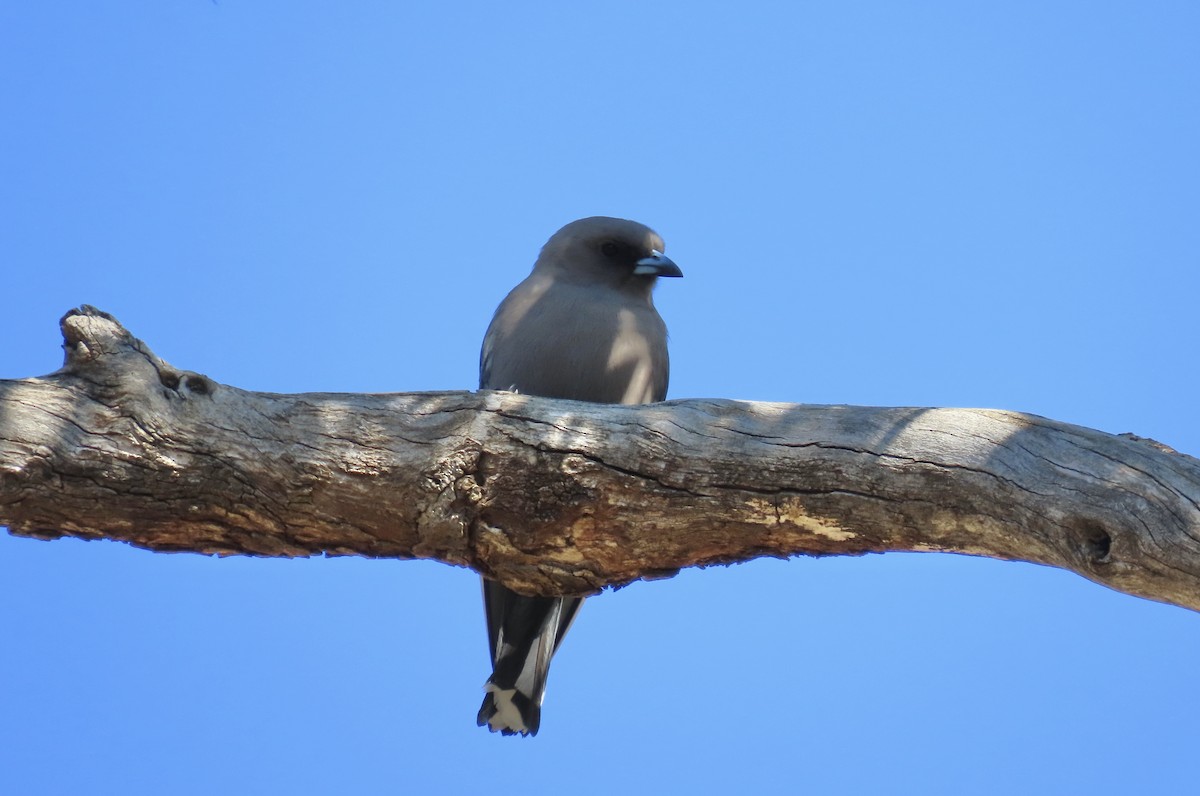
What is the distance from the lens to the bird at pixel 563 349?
5.13 m

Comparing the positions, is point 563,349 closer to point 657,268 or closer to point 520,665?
point 657,268

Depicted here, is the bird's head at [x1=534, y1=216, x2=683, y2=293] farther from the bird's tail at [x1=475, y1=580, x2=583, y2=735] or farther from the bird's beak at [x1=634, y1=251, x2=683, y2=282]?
the bird's tail at [x1=475, y1=580, x2=583, y2=735]

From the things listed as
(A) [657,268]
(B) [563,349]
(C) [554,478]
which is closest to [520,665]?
(C) [554,478]

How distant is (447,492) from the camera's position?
4004 millimetres

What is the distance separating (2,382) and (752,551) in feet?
7.68

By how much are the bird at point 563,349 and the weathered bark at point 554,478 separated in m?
1.05

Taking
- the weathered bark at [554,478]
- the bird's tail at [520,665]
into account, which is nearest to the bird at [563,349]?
the bird's tail at [520,665]

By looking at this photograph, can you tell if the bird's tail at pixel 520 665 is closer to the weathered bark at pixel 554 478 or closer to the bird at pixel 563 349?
the bird at pixel 563 349

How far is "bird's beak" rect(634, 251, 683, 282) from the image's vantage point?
658 cm

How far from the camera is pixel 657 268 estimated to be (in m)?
6.58

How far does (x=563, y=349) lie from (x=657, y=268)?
2.71 feet

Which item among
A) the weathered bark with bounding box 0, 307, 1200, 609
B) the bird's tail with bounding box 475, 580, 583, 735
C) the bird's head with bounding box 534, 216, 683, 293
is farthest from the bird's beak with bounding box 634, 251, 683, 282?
the weathered bark with bounding box 0, 307, 1200, 609

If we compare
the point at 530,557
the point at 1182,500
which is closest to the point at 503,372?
the point at 530,557

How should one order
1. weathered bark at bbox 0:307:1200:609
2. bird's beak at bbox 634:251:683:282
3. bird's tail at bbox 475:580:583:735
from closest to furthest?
weathered bark at bbox 0:307:1200:609
bird's tail at bbox 475:580:583:735
bird's beak at bbox 634:251:683:282
